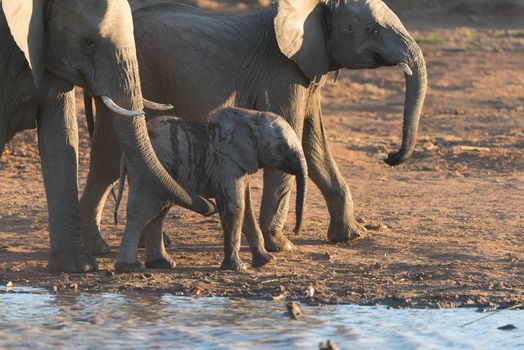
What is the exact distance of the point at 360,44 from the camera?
8.65m

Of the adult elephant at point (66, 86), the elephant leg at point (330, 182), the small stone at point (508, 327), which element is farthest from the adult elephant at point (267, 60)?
the small stone at point (508, 327)

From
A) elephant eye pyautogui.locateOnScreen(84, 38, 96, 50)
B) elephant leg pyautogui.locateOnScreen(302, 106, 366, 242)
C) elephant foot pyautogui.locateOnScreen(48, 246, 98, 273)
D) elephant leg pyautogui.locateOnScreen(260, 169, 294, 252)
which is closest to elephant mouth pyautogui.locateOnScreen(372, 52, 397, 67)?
elephant leg pyautogui.locateOnScreen(302, 106, 366, 242)

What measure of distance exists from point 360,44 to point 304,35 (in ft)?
1.14

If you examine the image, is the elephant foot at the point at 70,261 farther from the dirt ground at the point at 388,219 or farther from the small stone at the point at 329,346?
the small stone at the point at 329,346

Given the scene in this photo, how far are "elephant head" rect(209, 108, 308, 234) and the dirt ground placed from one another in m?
0.61

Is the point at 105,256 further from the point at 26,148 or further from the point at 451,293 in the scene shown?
the point at 26,148

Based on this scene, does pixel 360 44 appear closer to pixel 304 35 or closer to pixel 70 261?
pixel 304 35

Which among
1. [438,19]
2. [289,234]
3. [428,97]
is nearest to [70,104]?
[289,234]

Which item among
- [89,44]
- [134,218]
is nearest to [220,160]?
[134,218]

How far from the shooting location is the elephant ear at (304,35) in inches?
337

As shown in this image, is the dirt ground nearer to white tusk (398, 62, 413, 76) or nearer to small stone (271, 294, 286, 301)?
small stone (271, 294, 286, 301)

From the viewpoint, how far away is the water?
6.56 m

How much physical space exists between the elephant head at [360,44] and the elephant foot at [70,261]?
1776mm

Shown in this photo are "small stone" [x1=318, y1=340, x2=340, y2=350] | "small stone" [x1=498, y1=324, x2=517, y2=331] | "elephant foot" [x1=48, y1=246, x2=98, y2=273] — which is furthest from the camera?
"elephant foot" [x1=48, y1=246, x2=98, y2=273]
